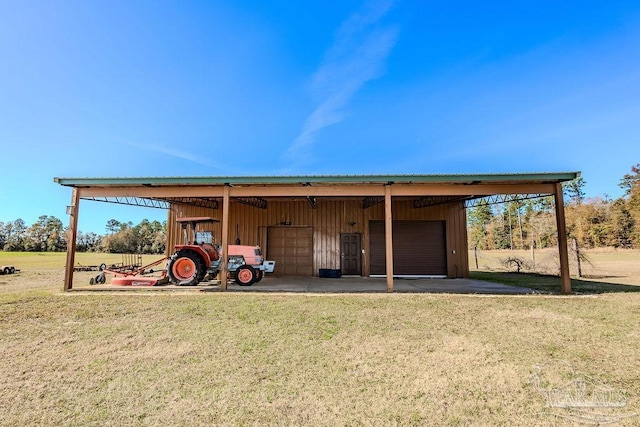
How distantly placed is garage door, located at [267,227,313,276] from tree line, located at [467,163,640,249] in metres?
19.9

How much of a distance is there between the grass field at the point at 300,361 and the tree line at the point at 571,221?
24.2 metres

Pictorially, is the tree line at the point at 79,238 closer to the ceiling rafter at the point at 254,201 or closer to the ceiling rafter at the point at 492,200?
the ceiling rafter at the point at 254,201

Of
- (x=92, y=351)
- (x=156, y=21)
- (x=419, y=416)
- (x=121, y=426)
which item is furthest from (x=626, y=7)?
(x=92, y=351)

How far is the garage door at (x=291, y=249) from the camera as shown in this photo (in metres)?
12.1

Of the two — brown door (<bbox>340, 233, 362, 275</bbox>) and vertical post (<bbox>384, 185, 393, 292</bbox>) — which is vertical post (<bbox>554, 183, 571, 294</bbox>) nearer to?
vertical post (<bbox>384, 185, 393, 292</bbox>)

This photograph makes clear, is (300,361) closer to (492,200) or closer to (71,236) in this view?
(71,236)

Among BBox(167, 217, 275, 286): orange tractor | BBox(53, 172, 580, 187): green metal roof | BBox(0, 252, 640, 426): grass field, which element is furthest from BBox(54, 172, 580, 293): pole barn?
BBox(0, 252, 640, 426): grass field

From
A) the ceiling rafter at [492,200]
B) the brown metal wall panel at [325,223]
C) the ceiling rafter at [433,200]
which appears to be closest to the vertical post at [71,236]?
the brown metal wall panel at [325,223]

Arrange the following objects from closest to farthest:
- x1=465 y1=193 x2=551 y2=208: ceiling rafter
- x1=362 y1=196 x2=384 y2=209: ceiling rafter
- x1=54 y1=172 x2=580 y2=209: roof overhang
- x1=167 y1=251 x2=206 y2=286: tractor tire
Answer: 1. x1=54 y1=172 x2=580 y2=209: roof overhang
2. x1=167 y1=251 x2=206 y2=286: tractor tire
3. x1=465 y1=193 x2=551 y2=208: ceiling rafter
4. x1=362 y1=196 x2=384 y2=209: ceiling rafter

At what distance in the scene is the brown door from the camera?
475 inches

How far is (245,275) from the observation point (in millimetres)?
8859

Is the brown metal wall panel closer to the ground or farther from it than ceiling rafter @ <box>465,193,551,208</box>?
closer to the ground

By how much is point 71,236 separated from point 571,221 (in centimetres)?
4252

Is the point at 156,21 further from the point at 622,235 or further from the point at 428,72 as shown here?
the point at 622,235
